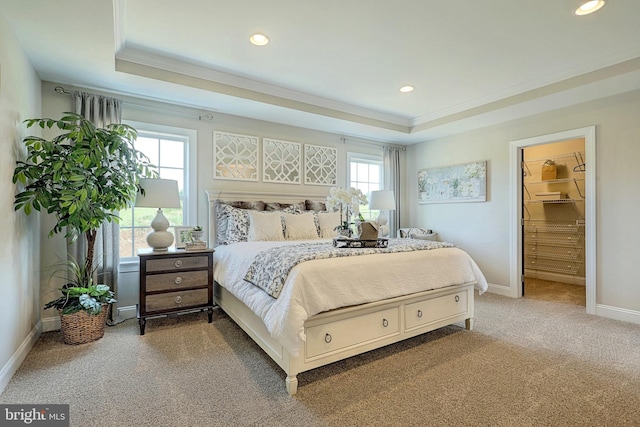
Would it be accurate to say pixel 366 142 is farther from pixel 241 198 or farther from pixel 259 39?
pixel 259 39

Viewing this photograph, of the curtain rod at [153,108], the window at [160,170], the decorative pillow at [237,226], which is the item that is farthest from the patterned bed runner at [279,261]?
the curtain rod at [153,108]

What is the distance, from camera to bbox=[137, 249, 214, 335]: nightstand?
2832 millimetres

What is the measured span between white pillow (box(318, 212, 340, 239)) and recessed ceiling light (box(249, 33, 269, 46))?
6.84 feet

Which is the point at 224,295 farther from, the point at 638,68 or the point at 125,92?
the point at 638,68

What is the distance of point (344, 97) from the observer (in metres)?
3.94

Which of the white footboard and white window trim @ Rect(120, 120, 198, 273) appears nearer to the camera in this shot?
the white footboard

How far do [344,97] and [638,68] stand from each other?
2814 millimetres

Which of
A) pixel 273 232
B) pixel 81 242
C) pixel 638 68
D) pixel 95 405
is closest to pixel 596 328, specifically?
pixel 638 68

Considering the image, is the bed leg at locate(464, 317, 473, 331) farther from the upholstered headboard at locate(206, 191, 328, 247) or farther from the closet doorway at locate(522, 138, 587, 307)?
the upholstered headboard at locate(206, 191, 328, 247)

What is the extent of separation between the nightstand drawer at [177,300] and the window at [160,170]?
916 millimetres

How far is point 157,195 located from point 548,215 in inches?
238

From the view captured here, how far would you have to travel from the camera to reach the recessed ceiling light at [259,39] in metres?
2.57

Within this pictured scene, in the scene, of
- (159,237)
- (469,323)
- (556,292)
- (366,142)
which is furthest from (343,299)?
(556,292)
